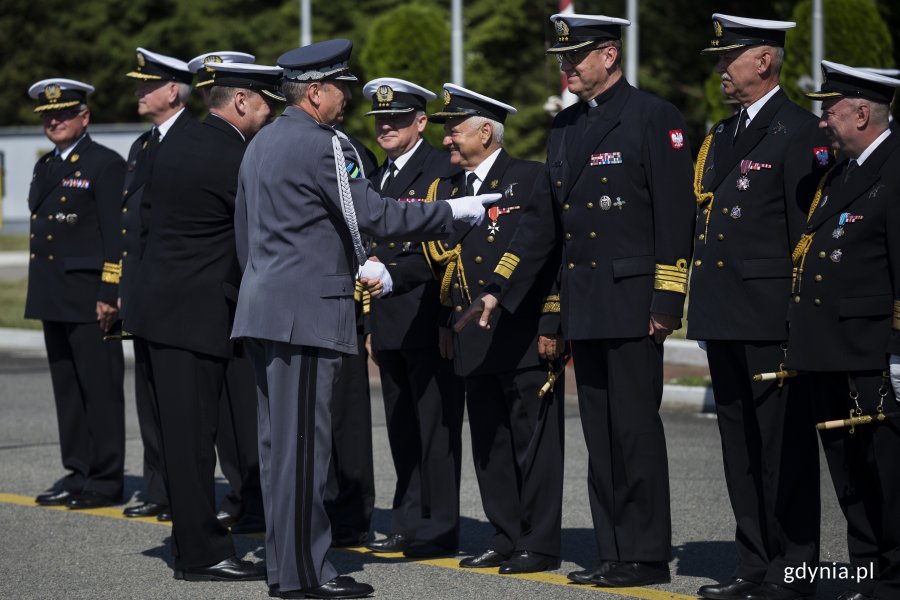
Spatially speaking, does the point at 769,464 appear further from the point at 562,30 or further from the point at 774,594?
the point at 562,30

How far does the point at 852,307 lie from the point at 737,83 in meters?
1.04

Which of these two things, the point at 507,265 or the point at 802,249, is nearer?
the point at 802,249

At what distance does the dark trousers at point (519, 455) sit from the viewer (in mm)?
6719

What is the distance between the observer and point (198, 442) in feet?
22.0

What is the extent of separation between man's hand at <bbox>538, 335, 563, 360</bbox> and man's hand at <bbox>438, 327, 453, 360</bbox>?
559mm

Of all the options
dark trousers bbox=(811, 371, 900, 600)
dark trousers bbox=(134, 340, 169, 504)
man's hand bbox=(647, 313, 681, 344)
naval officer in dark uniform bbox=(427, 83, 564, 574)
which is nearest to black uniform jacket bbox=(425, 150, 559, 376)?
naval officer in dark uniform bbox=(427, 83, 564, 574)

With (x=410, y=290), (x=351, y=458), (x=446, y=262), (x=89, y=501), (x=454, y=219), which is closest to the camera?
(x=454, y=219)

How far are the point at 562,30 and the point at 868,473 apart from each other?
2175mm

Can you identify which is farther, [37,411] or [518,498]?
[37,411]

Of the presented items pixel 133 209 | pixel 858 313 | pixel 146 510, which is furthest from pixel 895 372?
pixel 146 510

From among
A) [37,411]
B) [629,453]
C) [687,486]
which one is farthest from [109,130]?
[629,453]

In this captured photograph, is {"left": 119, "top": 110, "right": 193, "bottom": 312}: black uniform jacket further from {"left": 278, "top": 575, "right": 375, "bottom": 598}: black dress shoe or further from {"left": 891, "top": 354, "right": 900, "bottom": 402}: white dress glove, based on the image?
{"left": 891, "top": 354, "right": 900, "bottom": 402}: white dress glove

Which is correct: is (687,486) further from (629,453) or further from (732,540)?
(629,453)

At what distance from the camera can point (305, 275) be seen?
6125 millimetres
